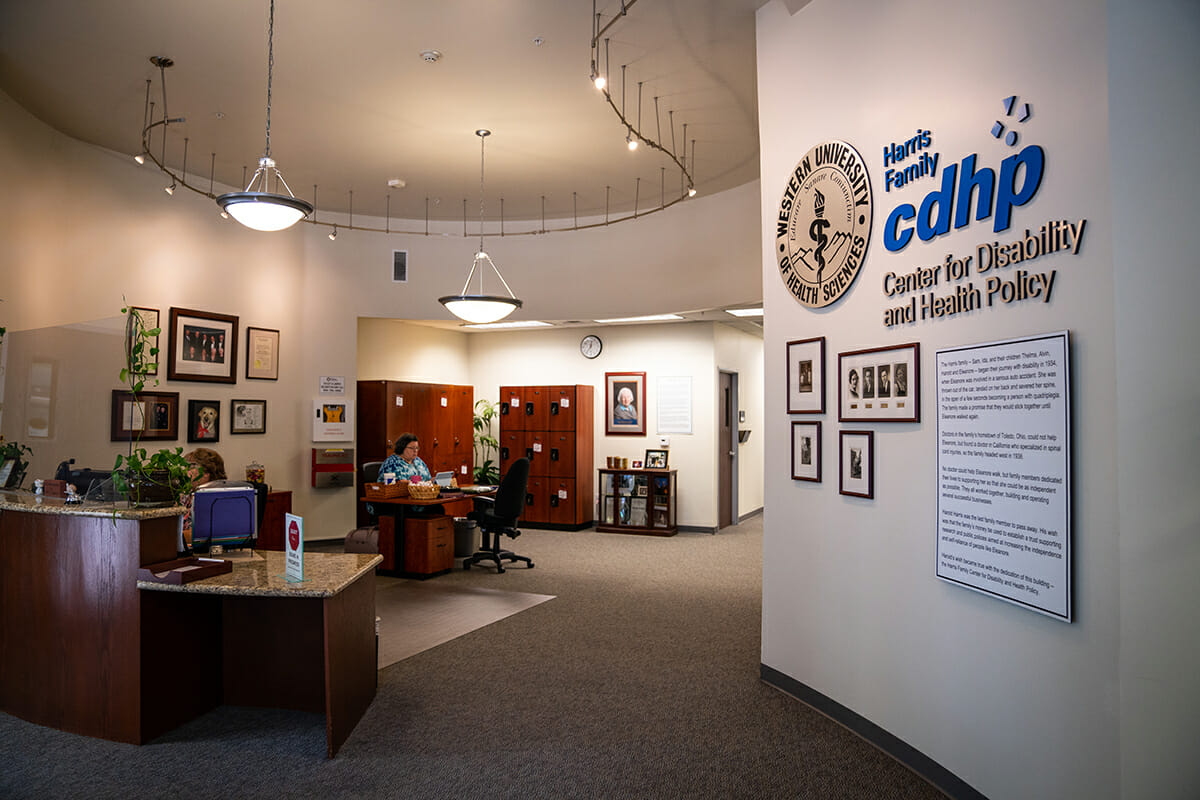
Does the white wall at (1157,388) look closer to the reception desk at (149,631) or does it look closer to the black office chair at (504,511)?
the reception desk at (149,631)

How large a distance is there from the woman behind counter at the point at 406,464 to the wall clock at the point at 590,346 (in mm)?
3730

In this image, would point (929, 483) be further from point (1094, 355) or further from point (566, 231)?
point (566, 231)

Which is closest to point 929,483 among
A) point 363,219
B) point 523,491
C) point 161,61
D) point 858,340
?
point 858,340

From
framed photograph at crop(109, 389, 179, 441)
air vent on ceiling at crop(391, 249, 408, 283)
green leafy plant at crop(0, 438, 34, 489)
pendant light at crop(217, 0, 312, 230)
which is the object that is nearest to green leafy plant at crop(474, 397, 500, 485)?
air vent on ceiling at crop(391, 249, 408, 283)

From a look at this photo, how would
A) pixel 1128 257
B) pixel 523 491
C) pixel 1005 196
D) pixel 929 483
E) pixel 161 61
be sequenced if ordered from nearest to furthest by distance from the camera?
pixel 1128 257 < pixel 1005 196 < pixel 929 483 < pixel 161 61 < pixel 523 491

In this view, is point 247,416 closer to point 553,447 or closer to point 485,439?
point 485,439

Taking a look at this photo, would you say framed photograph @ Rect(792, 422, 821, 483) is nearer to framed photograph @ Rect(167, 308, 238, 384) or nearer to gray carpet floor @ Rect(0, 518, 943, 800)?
gray carpet floor @ Rect(0, 518, 943, 800)

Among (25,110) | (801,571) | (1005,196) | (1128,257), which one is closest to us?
(1128,257)

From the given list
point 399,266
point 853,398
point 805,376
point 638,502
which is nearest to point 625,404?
point 638,502

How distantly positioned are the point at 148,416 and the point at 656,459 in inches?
241

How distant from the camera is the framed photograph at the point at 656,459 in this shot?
401 inches

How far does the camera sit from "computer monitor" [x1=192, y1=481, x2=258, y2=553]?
4.01 m

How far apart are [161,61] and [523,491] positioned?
4.82 m

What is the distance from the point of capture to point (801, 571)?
4199 millimetres
